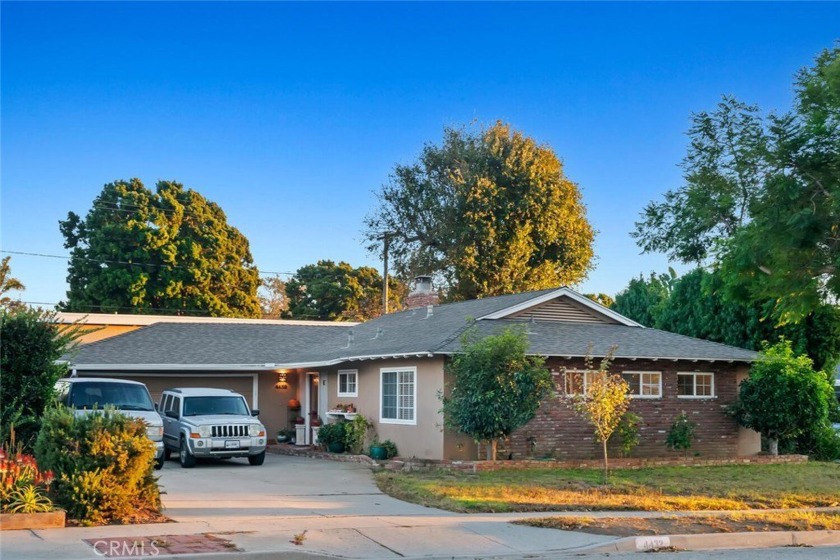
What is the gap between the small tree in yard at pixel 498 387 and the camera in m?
21.4

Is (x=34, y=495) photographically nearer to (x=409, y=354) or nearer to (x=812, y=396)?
(x=409, y=354)

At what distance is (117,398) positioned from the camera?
22219 millimetres

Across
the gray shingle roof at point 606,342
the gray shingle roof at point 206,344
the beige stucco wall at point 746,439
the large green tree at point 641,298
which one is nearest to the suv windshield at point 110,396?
the gray shingle roof at point 206,344

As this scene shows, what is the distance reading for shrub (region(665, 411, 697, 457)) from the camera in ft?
82.0

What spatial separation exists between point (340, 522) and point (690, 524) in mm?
5166

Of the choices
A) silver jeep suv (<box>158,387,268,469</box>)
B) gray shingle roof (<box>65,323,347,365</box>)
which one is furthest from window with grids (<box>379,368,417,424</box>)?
gray shingle roof (<box>65,323,347,365</box>)

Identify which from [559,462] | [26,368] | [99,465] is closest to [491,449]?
[559,462]

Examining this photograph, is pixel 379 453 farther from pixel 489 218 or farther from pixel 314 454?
pixel 489 218

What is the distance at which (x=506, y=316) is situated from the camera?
87.1 feet

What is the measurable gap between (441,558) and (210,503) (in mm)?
5574

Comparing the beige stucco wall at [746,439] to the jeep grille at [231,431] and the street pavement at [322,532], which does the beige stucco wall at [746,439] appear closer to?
the street pavement at [322,532]

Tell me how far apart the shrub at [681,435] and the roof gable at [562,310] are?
12.4 ft

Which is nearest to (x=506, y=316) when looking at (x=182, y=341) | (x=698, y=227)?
(x=698, y=227)

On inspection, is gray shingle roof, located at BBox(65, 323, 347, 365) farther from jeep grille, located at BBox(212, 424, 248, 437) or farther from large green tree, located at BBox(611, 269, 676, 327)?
large green tree, located at BBox(611, 269, 676, 327)
